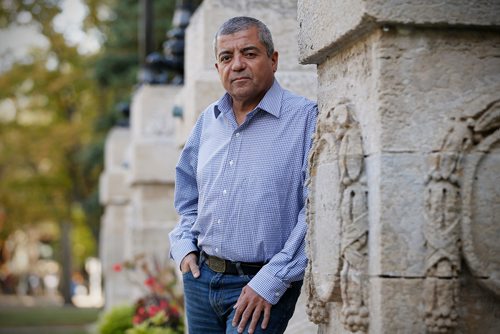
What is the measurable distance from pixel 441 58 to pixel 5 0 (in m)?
28.2

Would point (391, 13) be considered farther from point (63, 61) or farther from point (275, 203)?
point (63, 61)

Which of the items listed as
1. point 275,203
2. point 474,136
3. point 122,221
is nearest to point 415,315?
point 474,136

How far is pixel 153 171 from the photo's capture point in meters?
11.3

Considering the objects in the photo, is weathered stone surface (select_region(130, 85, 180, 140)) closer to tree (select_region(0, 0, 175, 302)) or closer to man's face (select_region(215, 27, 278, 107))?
man's face (select_region(215, 27, 278, 107))

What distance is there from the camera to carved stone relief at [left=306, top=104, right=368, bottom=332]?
11.1ft

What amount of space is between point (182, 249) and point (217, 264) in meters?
0.26

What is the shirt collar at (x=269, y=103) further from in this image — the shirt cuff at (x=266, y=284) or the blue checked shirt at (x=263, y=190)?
the shirt cuff at (x=266, y=284)

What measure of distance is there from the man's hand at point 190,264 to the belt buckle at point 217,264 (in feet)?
0.25

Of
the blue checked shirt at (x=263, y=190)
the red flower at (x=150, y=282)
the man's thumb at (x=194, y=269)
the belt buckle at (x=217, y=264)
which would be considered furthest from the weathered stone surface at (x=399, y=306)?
the red flower at (x=150, y=282)

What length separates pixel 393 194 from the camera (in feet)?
10.7

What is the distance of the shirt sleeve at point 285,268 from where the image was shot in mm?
4098

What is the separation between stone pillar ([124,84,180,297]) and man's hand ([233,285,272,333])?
7134 millimetres

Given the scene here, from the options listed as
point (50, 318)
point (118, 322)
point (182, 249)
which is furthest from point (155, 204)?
point (50, 318)

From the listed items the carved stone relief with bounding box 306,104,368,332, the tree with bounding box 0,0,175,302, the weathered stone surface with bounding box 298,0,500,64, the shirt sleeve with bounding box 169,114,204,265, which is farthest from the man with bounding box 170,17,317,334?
the tree with bounding box 0,0,175,302
